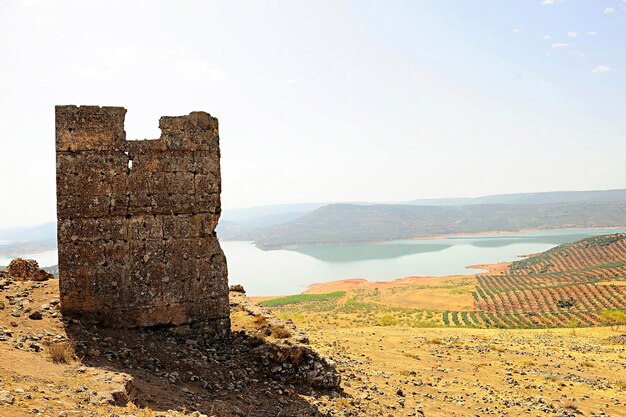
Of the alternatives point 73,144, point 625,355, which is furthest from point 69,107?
point 625,355

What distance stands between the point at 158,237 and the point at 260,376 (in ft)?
10.2

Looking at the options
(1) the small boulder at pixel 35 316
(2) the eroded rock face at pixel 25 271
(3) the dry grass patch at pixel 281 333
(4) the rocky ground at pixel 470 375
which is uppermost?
(2) the eroded rock face at pixel 25 271

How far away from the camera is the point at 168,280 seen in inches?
326

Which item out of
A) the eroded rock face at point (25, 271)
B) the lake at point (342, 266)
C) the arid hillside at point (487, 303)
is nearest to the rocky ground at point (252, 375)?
the eroded rock face at point (25, 271)

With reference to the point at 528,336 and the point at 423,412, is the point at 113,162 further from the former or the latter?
the point at 528,336

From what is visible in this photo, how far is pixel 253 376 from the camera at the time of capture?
7836 millimetres

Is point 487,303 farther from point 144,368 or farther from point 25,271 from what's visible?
point 144,368

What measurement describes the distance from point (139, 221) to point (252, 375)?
11.2 feet

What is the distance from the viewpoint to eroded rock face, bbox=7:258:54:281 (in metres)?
9.84

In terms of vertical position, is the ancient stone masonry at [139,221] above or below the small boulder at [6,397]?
above

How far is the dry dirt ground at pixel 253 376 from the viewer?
5418 millimetres

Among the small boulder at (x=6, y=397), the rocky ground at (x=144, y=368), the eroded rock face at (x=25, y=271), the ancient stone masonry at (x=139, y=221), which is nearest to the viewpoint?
the small boulder at (x=6, y=397)

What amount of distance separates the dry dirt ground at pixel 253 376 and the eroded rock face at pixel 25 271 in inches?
23.9

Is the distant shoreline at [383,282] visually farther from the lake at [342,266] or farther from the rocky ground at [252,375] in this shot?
the rocky ground at [252,375]
